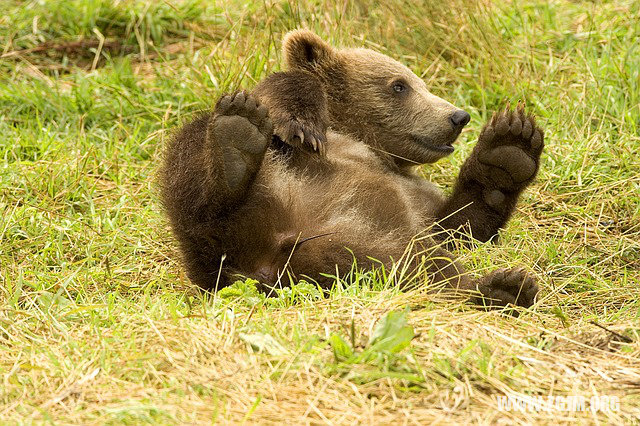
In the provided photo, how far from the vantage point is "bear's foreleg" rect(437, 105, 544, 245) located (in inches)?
195

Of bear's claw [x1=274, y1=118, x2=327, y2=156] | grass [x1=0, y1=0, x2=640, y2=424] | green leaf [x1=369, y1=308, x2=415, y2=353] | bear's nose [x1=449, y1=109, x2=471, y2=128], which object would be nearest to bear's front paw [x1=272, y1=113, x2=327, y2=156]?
bear's claw [x1=274, y1=118, x2=327, y2=156]

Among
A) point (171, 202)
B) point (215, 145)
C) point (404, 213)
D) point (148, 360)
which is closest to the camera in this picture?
point (148, 360)

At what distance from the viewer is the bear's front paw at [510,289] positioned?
423cm

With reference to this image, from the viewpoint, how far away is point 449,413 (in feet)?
9.91

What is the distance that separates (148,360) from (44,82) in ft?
15.3

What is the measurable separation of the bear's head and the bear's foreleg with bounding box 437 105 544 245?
0.98 feet

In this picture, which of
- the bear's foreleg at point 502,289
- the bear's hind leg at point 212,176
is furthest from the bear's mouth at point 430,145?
the bear's hind leg at point 212,176

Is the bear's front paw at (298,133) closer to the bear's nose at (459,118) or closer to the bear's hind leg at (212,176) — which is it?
the bear's hind leg at (212,176)

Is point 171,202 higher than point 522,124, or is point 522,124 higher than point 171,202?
point 522,124

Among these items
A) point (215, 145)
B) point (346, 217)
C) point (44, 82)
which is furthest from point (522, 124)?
point (44, 82)

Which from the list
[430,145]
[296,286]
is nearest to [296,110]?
[296,286]

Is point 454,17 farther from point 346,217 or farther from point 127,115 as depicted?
point 346,217

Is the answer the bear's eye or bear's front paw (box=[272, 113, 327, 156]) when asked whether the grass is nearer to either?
bear's front paw (box=[272, 113, 327, 156])

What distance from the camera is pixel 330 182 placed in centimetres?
469
